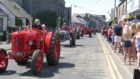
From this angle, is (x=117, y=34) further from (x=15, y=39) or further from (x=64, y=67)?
(x=15, y=39)

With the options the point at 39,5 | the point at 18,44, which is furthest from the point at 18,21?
the point at 18,44

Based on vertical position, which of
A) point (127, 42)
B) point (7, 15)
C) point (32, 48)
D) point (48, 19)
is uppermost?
point (7, 15)

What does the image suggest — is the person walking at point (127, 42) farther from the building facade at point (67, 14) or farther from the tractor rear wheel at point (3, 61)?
the building facade at point (67, 14)

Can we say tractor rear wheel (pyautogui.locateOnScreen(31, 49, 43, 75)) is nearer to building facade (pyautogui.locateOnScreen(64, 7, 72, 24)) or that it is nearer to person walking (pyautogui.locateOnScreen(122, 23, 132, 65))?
person walking (pyautogui.locateOnScreen(122, 23, 132, 65))

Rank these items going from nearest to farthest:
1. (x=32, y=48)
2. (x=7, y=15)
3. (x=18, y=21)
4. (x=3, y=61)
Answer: (x=3, y=61) → (x=32, y=48) → (x=7, y=15) → (x=18, y=21)

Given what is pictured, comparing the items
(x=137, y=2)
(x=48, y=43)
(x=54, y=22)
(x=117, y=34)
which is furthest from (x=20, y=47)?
(x=54, y=22)

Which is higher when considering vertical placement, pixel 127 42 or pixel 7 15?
pixel 7 15

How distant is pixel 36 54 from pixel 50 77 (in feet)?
3.13

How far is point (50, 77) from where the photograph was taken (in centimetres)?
1466

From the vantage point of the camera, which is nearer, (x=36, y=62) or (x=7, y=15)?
(x=36, y=62)

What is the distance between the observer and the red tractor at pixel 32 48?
50.2 ft

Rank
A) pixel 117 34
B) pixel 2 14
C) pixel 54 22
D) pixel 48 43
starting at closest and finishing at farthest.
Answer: pixel 48 43 < pixel 117 34 < pixel 2 14 < pixel 54 22

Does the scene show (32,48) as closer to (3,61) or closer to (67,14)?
(3,61)

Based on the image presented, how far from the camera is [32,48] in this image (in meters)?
16.6
